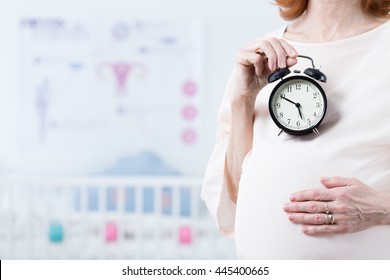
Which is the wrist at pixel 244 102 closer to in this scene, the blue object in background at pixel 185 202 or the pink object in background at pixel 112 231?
the pink object in background at pixel 112 231

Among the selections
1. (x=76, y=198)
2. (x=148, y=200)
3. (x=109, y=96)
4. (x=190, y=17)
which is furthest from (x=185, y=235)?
(x=190, y=17)

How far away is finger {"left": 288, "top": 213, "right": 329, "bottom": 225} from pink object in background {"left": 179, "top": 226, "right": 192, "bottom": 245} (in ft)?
7.04

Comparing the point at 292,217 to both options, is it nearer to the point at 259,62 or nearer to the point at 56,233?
the point at 259,62

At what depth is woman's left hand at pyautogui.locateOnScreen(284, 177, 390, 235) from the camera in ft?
3.11

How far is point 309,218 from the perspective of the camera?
0.99 m

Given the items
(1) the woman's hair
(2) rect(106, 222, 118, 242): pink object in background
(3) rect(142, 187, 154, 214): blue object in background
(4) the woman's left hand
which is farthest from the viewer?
(3) rect(142, 187, 154, 214): blue object in background

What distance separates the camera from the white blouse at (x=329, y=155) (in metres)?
0.98

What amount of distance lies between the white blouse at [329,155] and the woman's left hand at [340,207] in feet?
0.08

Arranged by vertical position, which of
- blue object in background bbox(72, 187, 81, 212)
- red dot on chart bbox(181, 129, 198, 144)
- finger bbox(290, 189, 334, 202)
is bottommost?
blue object in background bbox(72, 187, 81, 212)

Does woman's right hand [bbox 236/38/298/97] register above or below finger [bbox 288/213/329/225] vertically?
above

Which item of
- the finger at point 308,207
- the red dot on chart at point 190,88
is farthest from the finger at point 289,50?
the red dot on chart at point 190,88

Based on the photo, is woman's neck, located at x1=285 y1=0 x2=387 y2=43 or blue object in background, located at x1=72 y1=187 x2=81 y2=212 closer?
woman's neck, located at x1=285 y1=0 x2=387 y2=43

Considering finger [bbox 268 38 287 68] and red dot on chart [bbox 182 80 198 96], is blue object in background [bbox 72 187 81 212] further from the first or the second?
finger [bbox 268 38 287 68]

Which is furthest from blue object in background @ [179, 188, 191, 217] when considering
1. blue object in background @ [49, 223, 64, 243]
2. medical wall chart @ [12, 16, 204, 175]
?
blue object in background @ [49, 223, 64, 243]
